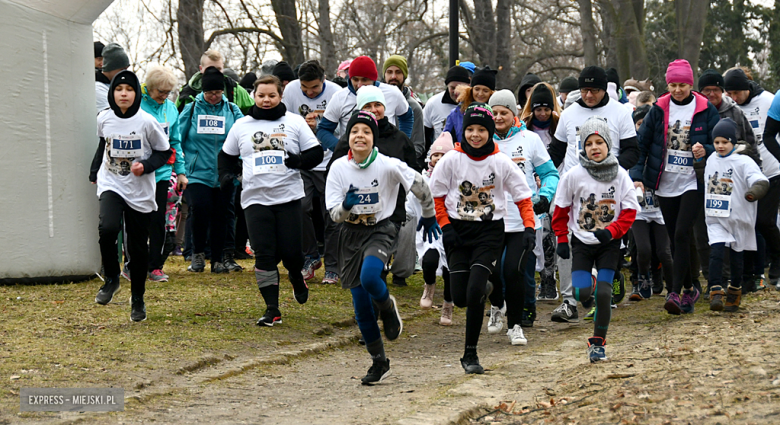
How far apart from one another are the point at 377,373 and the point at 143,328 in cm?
235

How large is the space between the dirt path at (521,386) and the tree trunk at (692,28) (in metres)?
18.6

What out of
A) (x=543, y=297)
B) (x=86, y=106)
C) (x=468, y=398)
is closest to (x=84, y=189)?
(x=86, y=106)

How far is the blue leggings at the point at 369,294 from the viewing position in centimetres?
667

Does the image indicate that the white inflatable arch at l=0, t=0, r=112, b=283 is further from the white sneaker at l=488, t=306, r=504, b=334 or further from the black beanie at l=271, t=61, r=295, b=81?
the white sneaker at l=488, t=306, r=504, b=334

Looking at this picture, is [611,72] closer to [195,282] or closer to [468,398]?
[195,282]

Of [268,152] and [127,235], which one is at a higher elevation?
[268,152]

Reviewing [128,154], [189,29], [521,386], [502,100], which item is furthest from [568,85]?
[189,29]

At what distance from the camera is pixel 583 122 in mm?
9578

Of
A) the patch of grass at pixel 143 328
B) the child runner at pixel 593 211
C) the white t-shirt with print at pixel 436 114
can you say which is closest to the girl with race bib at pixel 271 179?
the patch of grass at pixel 143 328

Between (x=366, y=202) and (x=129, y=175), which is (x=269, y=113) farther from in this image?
(x=366, y=202)

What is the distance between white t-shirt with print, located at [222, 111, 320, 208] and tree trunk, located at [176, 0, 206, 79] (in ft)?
49.4

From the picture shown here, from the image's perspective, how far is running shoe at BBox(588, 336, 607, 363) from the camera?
680cm

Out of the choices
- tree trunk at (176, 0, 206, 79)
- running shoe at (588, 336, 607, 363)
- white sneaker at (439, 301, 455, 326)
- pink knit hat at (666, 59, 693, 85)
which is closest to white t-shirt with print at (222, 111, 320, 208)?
white sneaker at (439, 301, 455, 326)

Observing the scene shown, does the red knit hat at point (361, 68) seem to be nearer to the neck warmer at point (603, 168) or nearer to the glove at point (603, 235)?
the neck warmer at point (603, 168)
